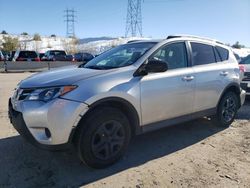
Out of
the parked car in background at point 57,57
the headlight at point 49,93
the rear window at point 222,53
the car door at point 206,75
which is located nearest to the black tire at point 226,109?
the car door at point 206,75

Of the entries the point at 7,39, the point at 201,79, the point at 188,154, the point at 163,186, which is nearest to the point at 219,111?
the point at 201,79

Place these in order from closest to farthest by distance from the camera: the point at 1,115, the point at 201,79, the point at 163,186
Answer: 1. the point at 163,186
2. the point at 201,79
3. the point at 1,115

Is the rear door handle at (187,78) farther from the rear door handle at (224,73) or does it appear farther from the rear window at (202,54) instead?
the rear door handle at (224,73)

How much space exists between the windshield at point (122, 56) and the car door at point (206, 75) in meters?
1.03

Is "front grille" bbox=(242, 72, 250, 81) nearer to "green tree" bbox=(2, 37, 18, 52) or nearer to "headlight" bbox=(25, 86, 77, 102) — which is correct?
"headlight" bbox=(25, 86, 77, 102)

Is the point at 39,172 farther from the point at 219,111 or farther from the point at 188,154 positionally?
the point at 219,111

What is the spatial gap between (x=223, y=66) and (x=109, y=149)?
3033 millimetres

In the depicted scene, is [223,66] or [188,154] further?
[223,66]

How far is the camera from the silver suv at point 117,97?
3.56 m

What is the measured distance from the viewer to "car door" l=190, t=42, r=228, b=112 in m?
5.10

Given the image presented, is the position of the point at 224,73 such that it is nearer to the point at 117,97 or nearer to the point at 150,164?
the point at 150,164

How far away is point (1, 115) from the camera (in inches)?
262

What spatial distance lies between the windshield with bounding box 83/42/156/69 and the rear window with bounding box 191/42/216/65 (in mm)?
948

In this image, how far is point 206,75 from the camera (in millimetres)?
5227
